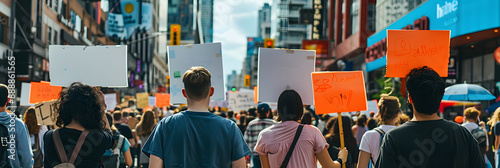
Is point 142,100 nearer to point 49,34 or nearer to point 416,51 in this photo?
point 49,34

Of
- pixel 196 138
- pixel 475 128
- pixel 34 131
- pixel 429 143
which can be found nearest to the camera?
pixel 429 143

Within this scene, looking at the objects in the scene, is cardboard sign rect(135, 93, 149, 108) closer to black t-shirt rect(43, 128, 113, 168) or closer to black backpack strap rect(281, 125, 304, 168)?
black backpack strap rect(281, 125, 304, 168)

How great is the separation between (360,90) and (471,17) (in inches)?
424

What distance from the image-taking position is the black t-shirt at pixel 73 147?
4.05 metres

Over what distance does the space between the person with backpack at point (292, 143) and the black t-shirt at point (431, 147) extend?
1.56m

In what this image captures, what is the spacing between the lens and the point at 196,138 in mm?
3641

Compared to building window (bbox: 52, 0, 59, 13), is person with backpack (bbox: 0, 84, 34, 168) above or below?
below

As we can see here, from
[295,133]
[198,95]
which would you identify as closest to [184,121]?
[198,95]

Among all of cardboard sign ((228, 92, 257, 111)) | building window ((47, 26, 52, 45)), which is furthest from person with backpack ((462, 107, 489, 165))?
building window ((47, 26, 52, 45))

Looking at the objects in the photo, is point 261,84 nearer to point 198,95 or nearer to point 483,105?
point 198,95

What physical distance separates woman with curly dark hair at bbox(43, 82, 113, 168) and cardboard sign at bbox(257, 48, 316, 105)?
255 centimetres

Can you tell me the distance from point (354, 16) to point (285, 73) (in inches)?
1116

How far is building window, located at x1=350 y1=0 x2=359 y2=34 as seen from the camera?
32.4 meters

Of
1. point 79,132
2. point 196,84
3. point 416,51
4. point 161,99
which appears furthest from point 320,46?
point 196,84
